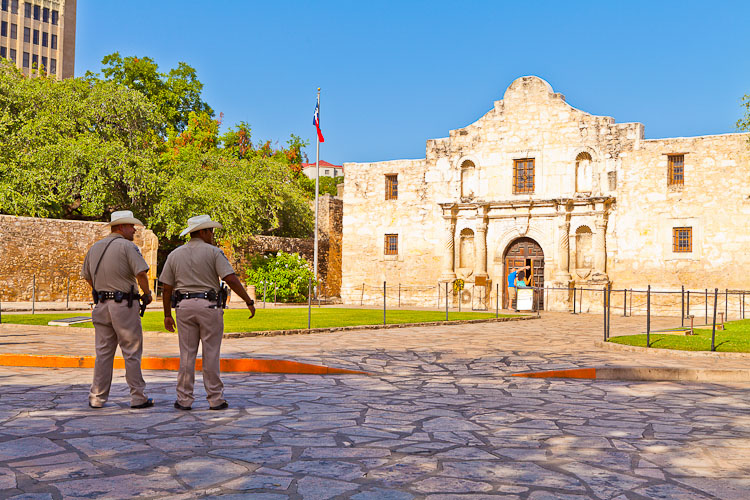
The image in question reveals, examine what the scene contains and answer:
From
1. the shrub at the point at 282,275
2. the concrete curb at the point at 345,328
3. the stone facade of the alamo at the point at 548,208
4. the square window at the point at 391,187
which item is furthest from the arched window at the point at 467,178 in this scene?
the concrete curb at the point at 345,328

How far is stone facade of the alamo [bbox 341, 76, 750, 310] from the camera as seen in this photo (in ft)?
87.0

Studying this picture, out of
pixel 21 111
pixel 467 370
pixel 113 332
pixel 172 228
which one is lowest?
pixel 467 370

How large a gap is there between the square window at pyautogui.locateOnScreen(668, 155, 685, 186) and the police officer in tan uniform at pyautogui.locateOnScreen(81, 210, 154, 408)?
24472 millimetres

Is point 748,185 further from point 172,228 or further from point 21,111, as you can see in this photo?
point 21,111

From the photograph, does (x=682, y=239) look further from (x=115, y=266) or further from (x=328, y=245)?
(x=115, y=266)

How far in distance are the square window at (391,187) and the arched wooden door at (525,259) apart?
18.9 ft

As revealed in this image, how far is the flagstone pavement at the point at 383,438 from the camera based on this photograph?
4074mm

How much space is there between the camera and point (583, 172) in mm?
28828

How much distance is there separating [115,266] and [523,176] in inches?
989

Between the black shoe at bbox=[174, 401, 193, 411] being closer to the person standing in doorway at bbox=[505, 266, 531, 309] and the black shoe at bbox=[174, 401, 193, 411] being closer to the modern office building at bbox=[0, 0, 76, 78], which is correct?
the person standing in doorway at bbox=[505, 266, 531, 309]

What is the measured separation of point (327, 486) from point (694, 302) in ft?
82.1

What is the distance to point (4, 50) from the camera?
74562 millimetres

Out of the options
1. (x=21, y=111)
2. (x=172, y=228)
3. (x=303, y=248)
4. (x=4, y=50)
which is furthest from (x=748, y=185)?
(x=4, y=50)

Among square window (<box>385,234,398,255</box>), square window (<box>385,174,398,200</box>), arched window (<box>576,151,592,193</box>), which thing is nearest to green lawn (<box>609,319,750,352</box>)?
arched window (<box>576,151,592,193</box>)
